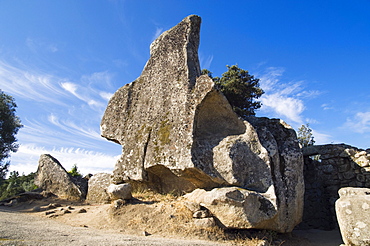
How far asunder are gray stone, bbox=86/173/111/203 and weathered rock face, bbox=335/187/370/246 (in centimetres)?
696

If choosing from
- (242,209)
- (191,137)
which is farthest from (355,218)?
(191,137)

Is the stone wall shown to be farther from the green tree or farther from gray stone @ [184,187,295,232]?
the green tree

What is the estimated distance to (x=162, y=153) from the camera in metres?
8.23

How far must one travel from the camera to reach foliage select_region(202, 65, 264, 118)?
1709cm

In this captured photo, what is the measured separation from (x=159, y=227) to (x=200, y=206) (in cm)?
117

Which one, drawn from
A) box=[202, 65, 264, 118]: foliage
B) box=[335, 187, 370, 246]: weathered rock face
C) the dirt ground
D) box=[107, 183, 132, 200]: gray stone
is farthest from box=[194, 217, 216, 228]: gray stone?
box=[202, 65, 264, 118]: foliage

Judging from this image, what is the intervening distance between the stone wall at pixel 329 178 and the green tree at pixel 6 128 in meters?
17.4

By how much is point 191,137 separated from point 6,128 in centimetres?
1463

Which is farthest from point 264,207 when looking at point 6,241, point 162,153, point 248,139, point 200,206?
point 6,241

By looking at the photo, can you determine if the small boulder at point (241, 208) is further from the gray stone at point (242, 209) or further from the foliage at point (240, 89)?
the foliage at point (240, 89)

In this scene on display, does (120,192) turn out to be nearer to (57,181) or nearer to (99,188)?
(99,188)

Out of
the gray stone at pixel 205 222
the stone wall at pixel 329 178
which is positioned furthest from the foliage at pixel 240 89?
the gray stone at pixel 205 222

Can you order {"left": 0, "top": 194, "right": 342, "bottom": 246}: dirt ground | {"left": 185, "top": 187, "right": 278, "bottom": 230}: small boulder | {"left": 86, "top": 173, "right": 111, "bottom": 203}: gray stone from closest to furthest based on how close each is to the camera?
{"left": 0, "top": 194, "right": 342, "bottom": 246}: dirt ground, {"left": 185, "top": 187, "right": 278, "bottom": 230}: small boulder, {"left": 86, "top": 173, "right": 111, "bottom": 203}: gray stone

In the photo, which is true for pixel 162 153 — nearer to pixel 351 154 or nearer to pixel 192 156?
pixel 192 156
